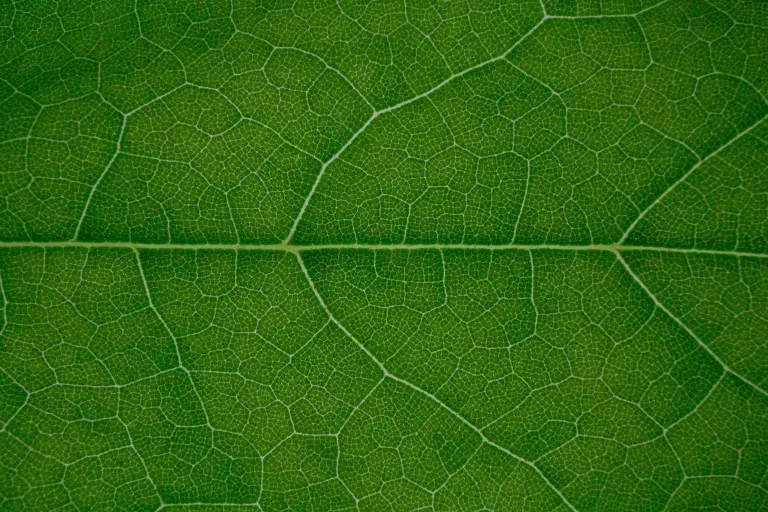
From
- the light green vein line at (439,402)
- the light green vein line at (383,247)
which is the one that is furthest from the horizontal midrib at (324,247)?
the light green vein line at (439,402)

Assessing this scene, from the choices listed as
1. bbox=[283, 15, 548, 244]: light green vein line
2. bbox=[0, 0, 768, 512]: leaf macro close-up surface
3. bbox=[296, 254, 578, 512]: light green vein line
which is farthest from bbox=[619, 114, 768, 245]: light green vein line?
bbox=[296, 254, 578, 512]: light green vein line

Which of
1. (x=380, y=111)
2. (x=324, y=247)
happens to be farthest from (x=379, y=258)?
(x=380, y=111)

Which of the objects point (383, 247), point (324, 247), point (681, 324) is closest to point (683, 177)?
point (681, 324)

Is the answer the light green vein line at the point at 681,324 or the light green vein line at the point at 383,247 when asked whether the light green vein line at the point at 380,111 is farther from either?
the light green vein line at the point at 681,324

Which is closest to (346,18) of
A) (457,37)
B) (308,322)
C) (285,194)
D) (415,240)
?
(457,37)

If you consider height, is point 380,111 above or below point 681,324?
above

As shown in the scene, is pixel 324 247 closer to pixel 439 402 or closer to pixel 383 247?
pixel 383 247

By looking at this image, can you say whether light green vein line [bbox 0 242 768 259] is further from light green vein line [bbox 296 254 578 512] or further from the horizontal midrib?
light green vein line [bbox 296 254 578 512]

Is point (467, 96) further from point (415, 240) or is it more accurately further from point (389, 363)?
point (389, 363)

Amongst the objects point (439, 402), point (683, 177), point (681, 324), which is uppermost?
point (683, 177)
